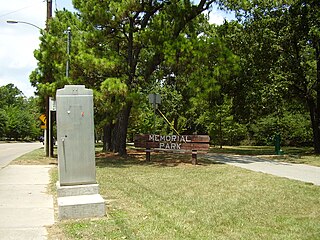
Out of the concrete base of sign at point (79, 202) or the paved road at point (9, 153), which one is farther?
the paved road at point (9, 153)

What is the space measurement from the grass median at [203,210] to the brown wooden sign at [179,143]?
12.8ft

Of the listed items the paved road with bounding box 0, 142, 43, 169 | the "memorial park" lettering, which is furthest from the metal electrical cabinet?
the paved road with bounding box 0, 142, 43, 169

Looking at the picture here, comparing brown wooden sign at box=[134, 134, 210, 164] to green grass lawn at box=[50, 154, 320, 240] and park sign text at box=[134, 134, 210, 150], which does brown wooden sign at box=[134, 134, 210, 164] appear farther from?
green grass lawn at box=[50, 154, 320, 240]

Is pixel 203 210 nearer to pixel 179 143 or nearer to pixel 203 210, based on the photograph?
pixel 203 210

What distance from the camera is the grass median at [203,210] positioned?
18.3 feet

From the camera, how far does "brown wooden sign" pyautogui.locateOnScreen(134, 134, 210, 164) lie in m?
15.3

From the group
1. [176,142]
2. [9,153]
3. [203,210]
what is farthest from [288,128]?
[203,210]

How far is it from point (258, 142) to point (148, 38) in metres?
31.1

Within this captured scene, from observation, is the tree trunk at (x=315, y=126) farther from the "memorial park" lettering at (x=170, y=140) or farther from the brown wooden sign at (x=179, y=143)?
the "memorial park" lettering at (x=170, y=140)

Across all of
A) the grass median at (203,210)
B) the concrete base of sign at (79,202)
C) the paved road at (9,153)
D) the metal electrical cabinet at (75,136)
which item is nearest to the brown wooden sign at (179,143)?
the grass median at (203,210)

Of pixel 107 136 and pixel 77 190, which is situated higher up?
pixel 107 136

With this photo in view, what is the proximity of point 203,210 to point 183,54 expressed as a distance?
10.2 metres

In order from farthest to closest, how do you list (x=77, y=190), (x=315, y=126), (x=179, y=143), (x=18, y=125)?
(x=18, y=125) → (x=315, y=126) → (x=179, y=143) → (x=77, y=190)

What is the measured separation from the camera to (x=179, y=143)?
15.7 m
